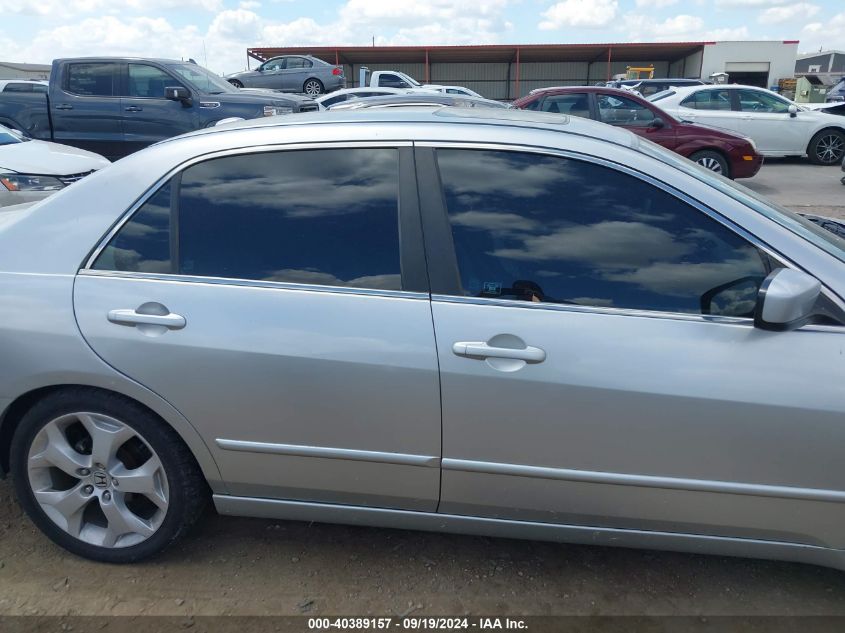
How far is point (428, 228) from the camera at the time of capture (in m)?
2.27

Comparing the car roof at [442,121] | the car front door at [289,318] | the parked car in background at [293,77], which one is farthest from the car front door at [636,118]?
the parked car in background at [293,77]

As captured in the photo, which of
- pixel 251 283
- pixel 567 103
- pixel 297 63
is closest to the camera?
pixel 251 283

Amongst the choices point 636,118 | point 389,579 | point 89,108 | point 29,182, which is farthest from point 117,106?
point 389,579

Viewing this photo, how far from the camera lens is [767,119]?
13.0 metres

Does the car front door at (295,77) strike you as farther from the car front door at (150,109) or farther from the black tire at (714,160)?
the black tire at (714,160)

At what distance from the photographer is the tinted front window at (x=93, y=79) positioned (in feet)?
33.2

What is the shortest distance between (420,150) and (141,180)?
3.36 ft

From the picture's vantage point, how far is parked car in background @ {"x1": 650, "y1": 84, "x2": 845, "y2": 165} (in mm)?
12797

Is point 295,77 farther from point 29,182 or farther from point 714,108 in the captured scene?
point 29,182

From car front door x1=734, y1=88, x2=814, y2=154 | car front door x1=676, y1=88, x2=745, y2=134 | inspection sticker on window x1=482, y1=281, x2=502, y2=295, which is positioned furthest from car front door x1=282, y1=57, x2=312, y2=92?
inspection sticker on window x1=482, y1=281, x2=502, y2=295

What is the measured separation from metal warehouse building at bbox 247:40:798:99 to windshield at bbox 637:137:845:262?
38.0 m

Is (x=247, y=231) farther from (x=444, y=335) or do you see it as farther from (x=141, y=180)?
(x=444, y=335)

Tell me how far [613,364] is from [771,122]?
13.1 metres

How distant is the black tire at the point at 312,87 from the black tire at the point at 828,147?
16089 mm
